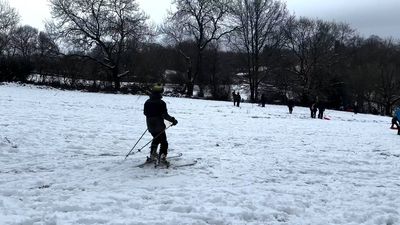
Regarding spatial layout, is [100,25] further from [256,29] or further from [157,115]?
[157,115]

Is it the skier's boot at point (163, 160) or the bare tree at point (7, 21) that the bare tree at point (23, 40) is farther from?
the skier's boot at point (163, 160)

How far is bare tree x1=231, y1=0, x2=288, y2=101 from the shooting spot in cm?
5975

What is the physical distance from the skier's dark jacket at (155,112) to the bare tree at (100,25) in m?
44.1

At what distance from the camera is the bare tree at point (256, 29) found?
59.8 m

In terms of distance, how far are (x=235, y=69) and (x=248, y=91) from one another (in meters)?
4.63

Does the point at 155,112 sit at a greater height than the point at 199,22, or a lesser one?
lesser

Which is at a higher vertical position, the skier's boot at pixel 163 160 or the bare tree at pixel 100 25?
the bare tree at pixel 100 25

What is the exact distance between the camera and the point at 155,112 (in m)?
11.0

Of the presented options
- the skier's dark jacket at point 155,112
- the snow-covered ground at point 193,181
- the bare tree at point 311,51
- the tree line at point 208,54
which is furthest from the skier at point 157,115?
the bare tree at point 311,51

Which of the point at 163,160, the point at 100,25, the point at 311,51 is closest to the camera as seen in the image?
the point at 163,160

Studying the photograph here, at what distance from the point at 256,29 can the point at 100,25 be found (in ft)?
66.8

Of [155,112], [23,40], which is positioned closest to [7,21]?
[23,40]

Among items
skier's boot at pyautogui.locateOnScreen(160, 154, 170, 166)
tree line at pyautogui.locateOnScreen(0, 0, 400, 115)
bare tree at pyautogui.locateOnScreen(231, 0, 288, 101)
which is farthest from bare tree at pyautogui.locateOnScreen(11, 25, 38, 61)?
skier's boot at pyautogui.locateOnScreen(160, 154, 170, 166)

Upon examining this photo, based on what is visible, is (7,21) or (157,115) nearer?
(157,115)
